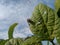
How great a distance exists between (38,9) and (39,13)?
0.02m

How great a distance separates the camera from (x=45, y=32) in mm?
716

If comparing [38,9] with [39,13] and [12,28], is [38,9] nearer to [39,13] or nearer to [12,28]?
[39,13]

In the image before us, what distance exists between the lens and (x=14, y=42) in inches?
26.0

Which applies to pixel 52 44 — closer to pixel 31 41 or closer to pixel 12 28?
pixel 31 41

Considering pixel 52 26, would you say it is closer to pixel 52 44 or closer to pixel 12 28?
pixel 52 44

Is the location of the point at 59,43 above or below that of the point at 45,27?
below

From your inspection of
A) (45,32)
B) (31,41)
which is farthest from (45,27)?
(31,41)

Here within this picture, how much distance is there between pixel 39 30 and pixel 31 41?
124 mm

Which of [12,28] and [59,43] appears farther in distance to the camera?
[12,28]

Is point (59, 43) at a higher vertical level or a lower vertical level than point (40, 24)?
lower

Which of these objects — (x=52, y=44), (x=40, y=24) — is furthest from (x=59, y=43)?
(x=40, y=24)

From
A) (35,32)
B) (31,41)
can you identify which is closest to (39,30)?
(35,32)

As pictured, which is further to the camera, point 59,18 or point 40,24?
point 40,24

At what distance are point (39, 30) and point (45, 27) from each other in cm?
3
